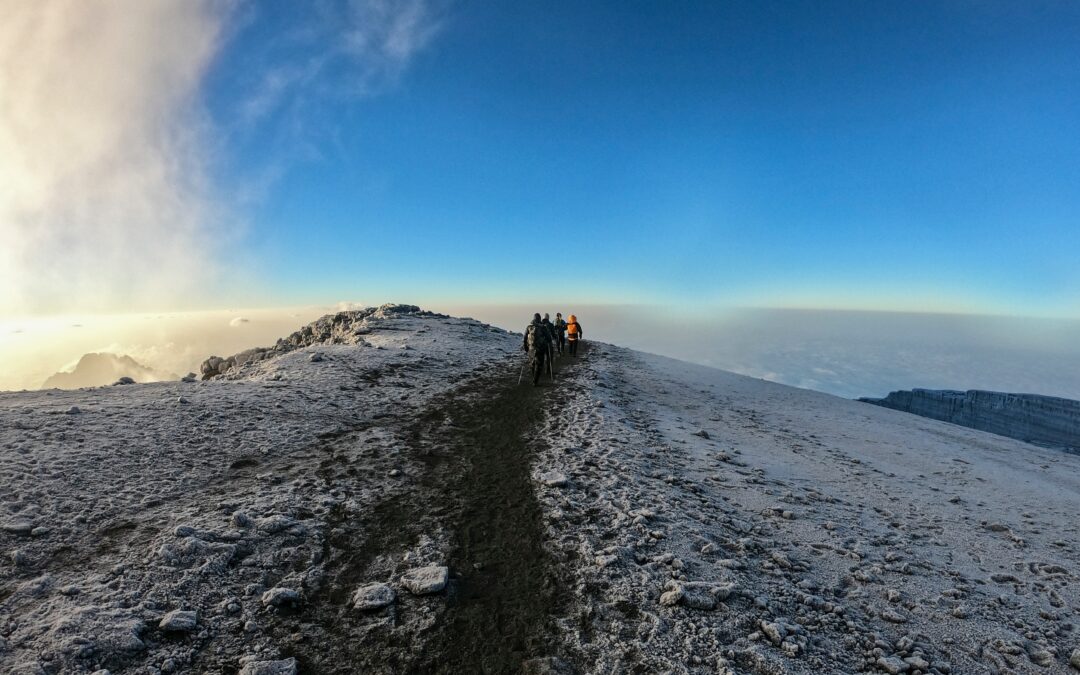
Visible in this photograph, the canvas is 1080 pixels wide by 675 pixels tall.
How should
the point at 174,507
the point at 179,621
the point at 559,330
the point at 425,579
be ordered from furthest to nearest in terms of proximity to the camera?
1. the point at 559,330
2. the point at 174,507
3. the point at 425,579
4. the point at 179,621

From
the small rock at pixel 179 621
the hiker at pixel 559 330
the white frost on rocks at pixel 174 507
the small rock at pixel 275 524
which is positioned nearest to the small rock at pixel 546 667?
the white frost on rocks at pixel 174 507

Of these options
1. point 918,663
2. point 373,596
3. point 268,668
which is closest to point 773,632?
point 918,663

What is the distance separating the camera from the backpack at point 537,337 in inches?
775

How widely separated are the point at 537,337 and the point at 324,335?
889 inches

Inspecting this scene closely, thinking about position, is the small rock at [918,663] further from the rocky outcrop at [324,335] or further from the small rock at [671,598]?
the rocky outcrop at [324,335]

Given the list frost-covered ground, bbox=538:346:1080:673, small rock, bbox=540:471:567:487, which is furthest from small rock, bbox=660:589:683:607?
small rock, bbox=540:471:567:487

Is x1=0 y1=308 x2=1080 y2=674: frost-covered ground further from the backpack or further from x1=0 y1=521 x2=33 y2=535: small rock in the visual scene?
the backpack

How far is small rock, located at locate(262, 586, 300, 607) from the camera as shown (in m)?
5.22

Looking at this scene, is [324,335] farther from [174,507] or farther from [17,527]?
[17,527]

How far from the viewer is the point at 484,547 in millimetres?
6812

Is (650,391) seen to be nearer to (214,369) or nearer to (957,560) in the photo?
(957,560)

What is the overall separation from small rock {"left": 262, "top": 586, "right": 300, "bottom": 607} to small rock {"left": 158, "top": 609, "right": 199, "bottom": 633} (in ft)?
2.14

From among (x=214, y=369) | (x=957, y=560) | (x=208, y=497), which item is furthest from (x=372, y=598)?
(x=214, y=369)

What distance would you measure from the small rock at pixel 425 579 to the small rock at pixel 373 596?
23 centimetres
